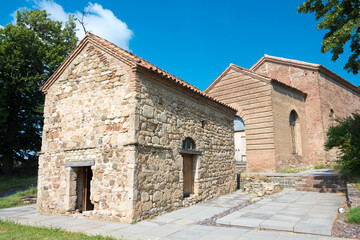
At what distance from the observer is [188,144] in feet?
30.3

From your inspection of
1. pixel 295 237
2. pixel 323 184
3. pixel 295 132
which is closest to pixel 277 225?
pixel 295 237

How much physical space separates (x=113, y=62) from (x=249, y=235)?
580 centimetres

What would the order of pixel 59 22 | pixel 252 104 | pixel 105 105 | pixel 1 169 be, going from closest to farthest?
pixel 105 105
pixel 252 104
pixel 1 169
pixel 59 22

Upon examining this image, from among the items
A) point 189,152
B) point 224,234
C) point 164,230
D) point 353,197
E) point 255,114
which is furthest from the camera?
point 255,114

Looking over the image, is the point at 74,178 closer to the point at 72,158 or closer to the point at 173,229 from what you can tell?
the point at 72,158

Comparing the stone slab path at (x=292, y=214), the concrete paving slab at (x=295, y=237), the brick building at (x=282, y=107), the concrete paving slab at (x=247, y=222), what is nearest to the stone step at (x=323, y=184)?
the stone slab path at (x=292, y=214)

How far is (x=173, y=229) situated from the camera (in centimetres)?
598

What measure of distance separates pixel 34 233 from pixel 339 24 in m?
10.6

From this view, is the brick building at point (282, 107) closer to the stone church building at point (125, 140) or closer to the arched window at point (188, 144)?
the stone church building at point (125, 140)

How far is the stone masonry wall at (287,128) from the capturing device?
14766mm

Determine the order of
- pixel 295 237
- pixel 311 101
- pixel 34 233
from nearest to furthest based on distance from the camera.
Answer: pixel 295 237, pixel 34 233, pixel 311 101

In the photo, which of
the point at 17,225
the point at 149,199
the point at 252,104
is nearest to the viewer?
the point at 17,225

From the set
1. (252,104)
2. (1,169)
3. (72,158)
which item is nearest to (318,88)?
(252,104)

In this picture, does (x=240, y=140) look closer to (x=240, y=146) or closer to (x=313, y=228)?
(x=240, y=146)
